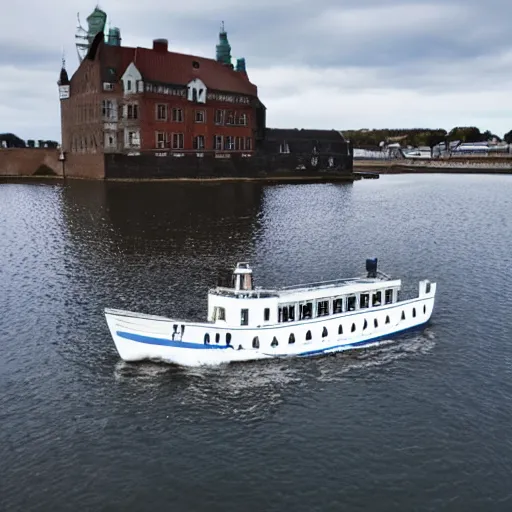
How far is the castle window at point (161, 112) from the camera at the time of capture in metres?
131

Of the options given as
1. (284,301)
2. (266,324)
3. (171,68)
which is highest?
(171,68)

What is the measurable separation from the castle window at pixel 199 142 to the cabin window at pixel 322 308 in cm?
10406

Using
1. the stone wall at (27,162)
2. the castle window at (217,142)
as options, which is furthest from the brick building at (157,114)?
the stone wall at (27,162)

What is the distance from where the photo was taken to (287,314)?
3894 centimetres

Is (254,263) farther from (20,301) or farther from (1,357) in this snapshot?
(1,357)

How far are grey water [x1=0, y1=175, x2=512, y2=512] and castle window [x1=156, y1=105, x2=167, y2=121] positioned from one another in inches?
2780

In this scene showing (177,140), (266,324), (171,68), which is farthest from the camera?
(177,140)

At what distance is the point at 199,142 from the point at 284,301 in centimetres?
10659

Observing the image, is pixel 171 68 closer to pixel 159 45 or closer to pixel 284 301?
pixel 159 45

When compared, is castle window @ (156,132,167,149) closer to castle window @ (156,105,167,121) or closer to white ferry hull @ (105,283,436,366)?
castle window @ (156,105,167,121)

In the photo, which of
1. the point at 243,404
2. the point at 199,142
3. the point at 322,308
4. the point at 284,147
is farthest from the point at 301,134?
the point at 243,404

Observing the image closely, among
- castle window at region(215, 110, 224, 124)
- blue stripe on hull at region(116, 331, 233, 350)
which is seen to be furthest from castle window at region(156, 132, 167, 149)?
blue stripe on hull at region(116, 331, 233, 350)

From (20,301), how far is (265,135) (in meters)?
117

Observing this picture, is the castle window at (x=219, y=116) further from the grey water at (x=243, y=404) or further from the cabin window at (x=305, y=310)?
the cabin window at (x=305, y=310)
